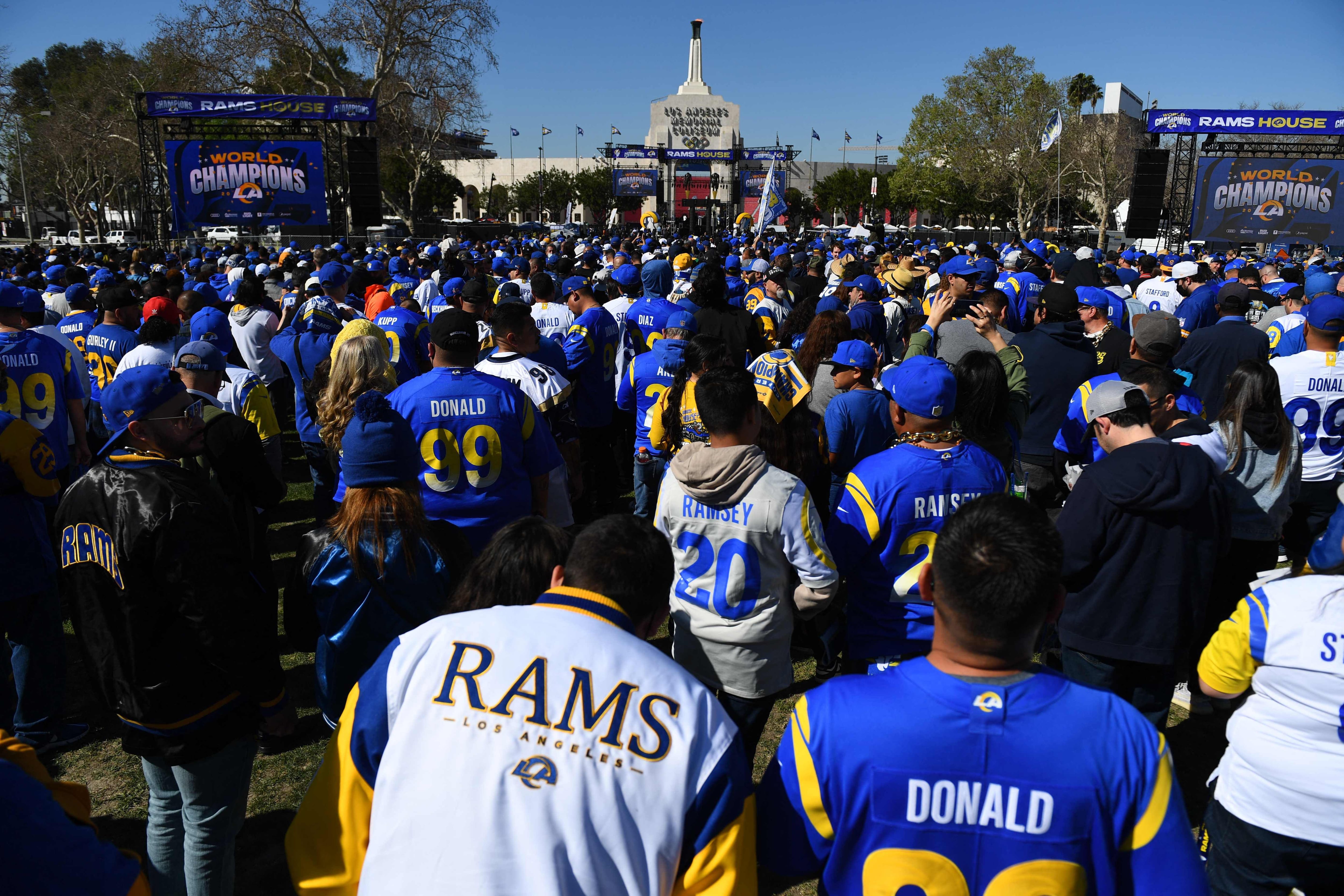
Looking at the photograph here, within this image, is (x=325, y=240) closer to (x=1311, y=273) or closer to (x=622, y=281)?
(x=622, y=281)

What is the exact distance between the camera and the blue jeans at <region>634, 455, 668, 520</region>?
5836 millimetres

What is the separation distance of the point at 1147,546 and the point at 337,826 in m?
2.93

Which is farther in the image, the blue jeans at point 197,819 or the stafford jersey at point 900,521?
the stafford jersey at point 900,521

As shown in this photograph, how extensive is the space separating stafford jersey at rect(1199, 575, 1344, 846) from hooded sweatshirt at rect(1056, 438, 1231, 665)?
28.5 inches

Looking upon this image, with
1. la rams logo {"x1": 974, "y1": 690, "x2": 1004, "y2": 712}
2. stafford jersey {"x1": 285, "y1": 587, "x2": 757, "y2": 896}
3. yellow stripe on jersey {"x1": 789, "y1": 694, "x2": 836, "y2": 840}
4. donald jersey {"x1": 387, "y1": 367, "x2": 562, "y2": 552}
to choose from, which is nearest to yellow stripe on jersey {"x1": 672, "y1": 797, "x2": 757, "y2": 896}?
stafford jersey {"x1": 285, "y1": 587, "x2": 757, "y2": 896}

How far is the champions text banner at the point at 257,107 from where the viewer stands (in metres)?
23.7

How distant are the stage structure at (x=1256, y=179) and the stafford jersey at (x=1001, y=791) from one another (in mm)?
28334

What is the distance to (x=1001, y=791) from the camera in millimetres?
1560

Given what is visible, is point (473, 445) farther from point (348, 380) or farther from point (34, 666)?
point (34, 666)

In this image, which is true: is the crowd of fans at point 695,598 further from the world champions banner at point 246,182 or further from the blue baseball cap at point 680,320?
the world champions banner at point 246,182

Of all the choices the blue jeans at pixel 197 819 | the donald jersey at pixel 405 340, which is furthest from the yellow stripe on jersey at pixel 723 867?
the donald jersey at pixel 405 340

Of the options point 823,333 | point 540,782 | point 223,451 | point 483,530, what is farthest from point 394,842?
point 823,333

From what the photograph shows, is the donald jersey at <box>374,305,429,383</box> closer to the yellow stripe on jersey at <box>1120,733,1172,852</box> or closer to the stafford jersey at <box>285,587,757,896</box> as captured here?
the stafford jersey at <box>285,587,757,896</box>

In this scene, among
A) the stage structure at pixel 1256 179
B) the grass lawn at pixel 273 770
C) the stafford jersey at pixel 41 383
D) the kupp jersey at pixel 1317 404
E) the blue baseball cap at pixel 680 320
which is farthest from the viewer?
the stage structure at pixel 1256 179
